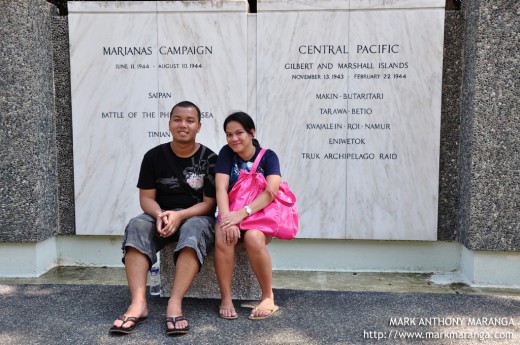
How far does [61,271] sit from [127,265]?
163cm

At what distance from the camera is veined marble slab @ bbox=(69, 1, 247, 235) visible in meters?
4.54

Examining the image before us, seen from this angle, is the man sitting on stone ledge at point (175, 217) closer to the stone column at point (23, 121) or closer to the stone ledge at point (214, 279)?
the stone ledge at point (214, 279)

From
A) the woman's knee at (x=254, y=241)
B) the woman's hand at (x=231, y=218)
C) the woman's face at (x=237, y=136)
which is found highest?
the woman's face at (x=237, y=136)

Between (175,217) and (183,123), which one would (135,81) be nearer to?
(183,123)

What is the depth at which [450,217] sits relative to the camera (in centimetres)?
452

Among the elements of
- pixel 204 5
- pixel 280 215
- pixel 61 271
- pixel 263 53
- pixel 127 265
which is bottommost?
pixel 61 271

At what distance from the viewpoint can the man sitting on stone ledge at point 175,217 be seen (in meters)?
3.25

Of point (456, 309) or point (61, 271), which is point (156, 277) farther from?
point (456, 309)

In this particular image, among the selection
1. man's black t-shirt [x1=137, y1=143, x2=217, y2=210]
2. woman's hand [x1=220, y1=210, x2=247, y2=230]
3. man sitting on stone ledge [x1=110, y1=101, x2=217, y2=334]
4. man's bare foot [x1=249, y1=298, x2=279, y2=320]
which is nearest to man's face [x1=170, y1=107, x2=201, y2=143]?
man sitting on stone ledge [x1=110, y1=101, x2=217, y2=334]

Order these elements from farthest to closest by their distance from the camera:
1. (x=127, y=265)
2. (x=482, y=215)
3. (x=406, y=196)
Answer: (x=406, y=196), (x=482, y=215), (x=127, y=265)

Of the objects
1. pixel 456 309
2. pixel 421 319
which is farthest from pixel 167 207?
pixel 456 309

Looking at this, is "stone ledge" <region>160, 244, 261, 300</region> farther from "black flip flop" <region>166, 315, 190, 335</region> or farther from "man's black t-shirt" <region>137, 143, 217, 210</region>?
"black flip flop" <region>166, 315, 190, 335</region>

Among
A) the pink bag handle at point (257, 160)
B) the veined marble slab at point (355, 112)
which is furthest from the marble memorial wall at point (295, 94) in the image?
the pink bag handle at point (257, 160)

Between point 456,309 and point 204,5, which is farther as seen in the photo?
point 204,5
